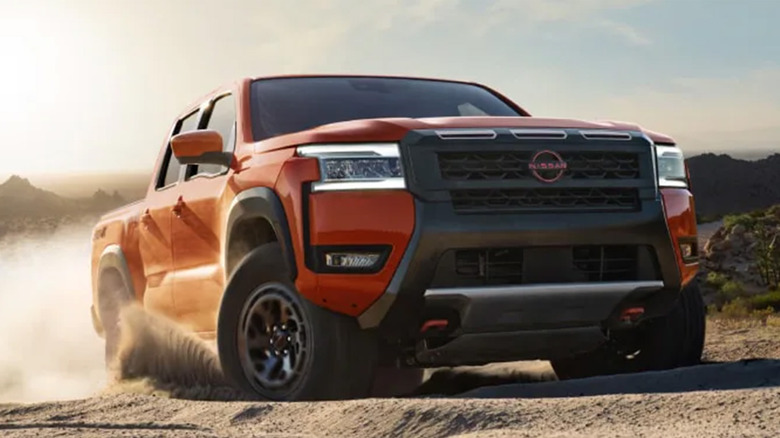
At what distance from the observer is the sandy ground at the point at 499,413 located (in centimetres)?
450

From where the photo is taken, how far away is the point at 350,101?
688 cm

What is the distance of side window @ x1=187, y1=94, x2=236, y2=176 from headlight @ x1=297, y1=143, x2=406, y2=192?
4.11 feet

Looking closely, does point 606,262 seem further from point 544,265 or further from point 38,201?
point 38,201

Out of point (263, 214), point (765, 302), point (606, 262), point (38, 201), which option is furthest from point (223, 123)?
point (38, 201)

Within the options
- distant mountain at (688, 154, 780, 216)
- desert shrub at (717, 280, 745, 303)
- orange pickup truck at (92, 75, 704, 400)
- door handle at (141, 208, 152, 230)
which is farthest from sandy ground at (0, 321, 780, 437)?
distant mountain at (688, 154, 780, 216)

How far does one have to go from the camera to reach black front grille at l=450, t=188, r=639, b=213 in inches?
218

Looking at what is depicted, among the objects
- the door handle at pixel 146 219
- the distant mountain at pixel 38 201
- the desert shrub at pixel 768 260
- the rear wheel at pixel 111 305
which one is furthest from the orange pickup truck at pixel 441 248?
the distant mountain at pixel 38 201

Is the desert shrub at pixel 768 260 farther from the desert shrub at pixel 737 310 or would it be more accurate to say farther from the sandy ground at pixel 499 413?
the sandy ground at pixel 499 413

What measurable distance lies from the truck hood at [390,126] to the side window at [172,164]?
1.83m

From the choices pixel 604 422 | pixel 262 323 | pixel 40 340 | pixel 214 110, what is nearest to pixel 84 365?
pixel 40 340

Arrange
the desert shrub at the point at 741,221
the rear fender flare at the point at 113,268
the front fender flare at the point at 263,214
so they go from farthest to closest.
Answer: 1. the desert shrub at the point at 741,221
2. the rear fender flare at the point at 113,268
3. the front fender flare at the point at 263,214

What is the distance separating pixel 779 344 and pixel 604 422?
4.50m

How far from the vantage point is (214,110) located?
24.6 ft

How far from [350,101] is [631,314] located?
6.54 ft
